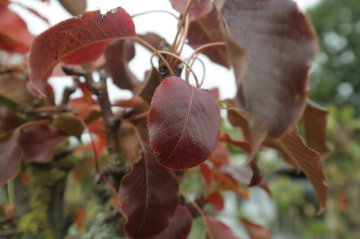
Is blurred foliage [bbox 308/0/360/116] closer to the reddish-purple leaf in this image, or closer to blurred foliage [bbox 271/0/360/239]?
blurred foliage [bbox 271/0/360/239]

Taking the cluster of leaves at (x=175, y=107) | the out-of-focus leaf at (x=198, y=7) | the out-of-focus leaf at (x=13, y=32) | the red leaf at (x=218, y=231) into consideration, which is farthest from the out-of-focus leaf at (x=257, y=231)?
the out-of-focus leaf at (x=13, y=32)

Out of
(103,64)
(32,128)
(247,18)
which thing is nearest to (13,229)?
(32,128)

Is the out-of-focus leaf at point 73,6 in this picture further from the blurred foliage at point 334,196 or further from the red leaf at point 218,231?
the blurred foliage at point 334,196

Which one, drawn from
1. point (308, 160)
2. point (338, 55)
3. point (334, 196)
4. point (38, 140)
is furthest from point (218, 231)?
point (338, 55)

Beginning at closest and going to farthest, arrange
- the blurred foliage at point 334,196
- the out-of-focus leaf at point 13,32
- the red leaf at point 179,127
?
the red leaf at point 179,127 → the out-of-focus leaf at point 13,32 → the blurred foliage at point 334,196

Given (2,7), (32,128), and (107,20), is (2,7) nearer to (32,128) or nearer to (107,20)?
(32,128)

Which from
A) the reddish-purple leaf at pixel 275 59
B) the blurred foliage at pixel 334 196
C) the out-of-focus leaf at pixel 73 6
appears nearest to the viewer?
the reddish-purple leaf at pixel 275 59
